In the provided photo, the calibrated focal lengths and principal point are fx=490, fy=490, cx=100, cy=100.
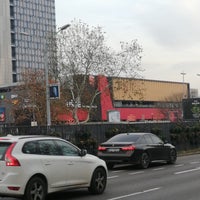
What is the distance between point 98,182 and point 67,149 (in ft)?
4.37

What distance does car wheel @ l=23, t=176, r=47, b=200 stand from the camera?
10.0m

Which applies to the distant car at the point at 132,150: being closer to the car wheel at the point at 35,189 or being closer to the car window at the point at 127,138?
the car window at the point at 127,138

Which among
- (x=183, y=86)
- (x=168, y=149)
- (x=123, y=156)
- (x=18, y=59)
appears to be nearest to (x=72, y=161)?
(x=123, y=156)

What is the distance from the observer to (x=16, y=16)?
145750mm

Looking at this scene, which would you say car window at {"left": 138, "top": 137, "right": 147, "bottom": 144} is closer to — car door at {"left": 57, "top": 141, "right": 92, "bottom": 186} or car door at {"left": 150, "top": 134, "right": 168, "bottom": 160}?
car door at {"left": 150, "top": 134, "right": 168, "bottom": 160}

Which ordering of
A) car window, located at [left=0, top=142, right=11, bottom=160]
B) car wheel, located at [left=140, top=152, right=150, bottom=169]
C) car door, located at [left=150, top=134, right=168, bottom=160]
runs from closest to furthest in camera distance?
car window, located at [left=0, top=142, right=11, bottom=160] < car wheel, located at [left=140, top=152, right=150, bottom=169] < car door, located at [left=150, top=134, right=168, bottom=160]

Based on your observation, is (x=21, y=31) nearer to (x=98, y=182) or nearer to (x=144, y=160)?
(x=144, y=160)

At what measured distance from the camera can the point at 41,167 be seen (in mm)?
10336

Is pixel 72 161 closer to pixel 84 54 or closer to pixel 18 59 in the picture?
pixel 84 54

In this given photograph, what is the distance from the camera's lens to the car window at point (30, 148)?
1036cm

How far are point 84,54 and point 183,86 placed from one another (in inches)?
2679

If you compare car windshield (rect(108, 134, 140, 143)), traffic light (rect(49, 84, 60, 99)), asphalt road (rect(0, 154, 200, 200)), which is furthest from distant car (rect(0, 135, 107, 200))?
traffic light (rect(49, 84, 60, 99))

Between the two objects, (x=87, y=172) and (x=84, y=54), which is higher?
(x=84, y=54)

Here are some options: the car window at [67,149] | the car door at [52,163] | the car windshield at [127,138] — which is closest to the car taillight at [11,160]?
the car door at [52,163]
